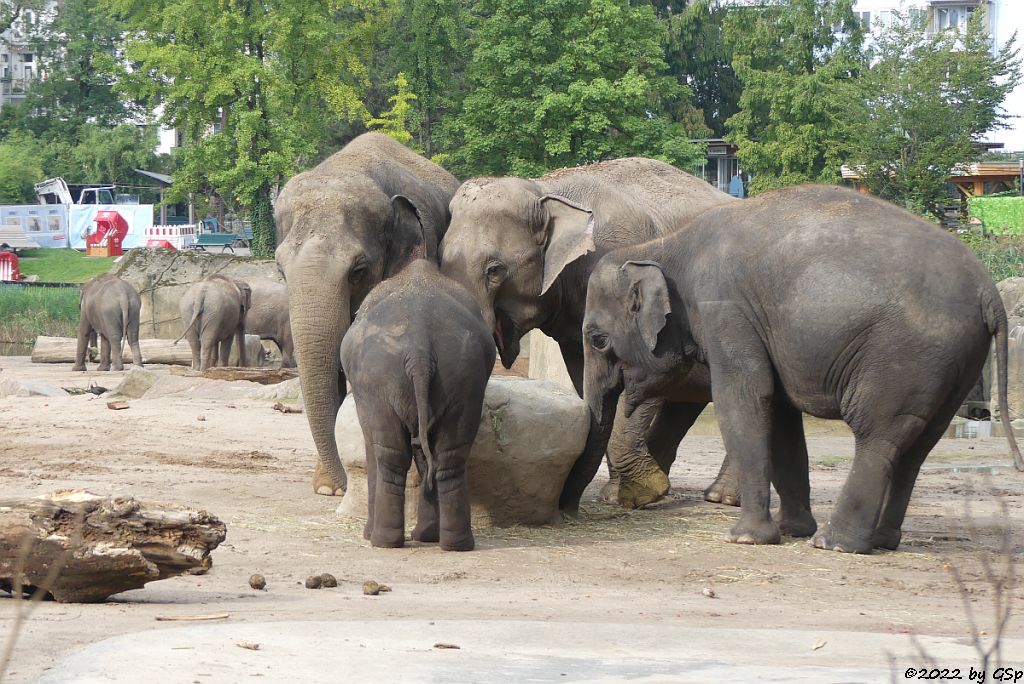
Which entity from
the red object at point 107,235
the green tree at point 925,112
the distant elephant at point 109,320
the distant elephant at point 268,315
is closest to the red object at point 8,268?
the red object at point 107,235

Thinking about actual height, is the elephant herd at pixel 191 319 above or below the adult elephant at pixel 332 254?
below

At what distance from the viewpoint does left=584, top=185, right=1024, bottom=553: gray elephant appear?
24.2ft

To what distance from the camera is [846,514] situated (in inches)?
306

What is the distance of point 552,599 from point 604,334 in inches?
112

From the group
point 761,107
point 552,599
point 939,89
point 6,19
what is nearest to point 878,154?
point 939,89

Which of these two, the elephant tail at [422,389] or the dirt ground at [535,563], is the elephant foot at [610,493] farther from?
the elephant tail at [422,389]

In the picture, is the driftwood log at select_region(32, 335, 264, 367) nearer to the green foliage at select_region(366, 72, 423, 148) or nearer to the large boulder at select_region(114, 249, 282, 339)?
the large boulder at select_region(114, 249, 282, 339)

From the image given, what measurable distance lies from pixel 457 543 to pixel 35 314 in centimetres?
2570

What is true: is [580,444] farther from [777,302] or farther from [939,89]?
[939,89]

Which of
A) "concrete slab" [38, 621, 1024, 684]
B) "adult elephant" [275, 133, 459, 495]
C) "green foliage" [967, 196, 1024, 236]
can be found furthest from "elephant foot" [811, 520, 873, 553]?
"green foliage" [967, 196, 1024, 236]

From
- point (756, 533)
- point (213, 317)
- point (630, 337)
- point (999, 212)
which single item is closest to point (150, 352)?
point (213, 317)

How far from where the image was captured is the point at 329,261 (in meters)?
9.06

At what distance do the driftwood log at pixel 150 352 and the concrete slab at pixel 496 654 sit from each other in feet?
70.4

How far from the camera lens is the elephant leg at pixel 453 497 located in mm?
7461
